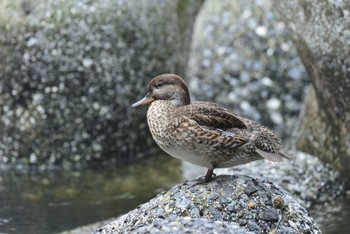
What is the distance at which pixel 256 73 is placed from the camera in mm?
10000

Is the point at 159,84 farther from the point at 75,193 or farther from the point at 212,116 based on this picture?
the point at 75,193

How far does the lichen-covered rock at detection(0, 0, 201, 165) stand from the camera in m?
8.78

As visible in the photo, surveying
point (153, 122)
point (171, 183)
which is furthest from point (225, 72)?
point (153, 122)

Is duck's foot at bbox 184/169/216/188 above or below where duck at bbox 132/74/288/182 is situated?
below

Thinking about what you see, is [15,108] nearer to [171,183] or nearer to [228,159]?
[171,183]

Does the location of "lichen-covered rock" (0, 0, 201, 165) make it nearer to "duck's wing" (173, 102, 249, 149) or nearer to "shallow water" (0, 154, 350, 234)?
"shallow water" (0, 154, 350, 234)

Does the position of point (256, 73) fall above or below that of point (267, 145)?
above

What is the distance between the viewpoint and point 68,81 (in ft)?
28.9

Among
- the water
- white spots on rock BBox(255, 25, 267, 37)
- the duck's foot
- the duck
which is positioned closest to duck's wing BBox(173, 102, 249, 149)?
the duck

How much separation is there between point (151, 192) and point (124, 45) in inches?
75.9

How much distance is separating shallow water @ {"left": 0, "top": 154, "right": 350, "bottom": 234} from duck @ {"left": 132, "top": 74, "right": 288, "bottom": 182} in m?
1.35

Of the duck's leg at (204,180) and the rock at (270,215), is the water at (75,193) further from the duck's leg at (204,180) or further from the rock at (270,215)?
the rock at (270,215)

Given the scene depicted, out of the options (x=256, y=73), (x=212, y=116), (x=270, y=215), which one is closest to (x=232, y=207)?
(x=270, y=215)

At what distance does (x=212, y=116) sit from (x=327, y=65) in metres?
1.90
